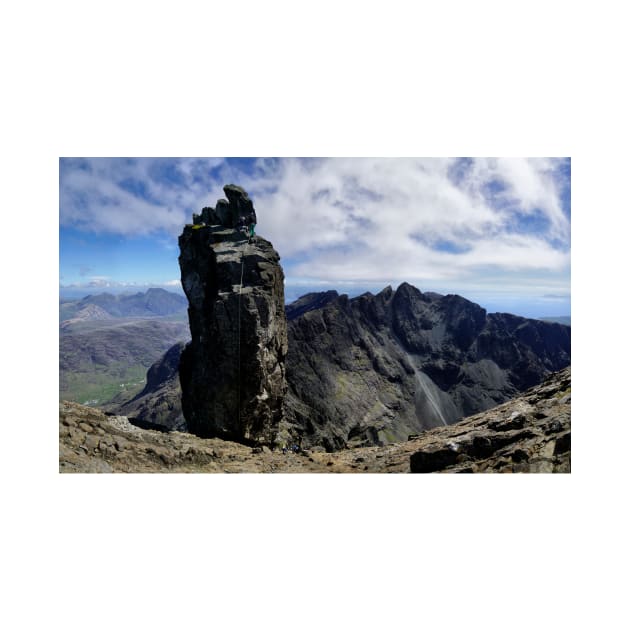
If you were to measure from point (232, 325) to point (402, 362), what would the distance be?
11255 cm

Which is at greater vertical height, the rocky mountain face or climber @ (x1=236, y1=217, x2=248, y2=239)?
climber @ (x1=236, y1=217, x2=248, y2=239)

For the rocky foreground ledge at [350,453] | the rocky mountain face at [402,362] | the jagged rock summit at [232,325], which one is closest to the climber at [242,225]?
the jagged rock summit at [232,325]

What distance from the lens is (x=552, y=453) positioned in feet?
35.8

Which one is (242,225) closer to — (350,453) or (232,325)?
(232,325)

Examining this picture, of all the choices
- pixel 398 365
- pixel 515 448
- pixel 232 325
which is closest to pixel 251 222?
pixel 232 325

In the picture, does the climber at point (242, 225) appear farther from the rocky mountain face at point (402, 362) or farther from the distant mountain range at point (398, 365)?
the rocky mountain face at point (402, 362)

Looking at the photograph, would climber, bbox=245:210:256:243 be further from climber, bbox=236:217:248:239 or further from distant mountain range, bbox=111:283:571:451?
distant mountain range, bbox=111:283:571:451

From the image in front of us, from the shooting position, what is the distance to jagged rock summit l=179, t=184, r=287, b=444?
22438 mm

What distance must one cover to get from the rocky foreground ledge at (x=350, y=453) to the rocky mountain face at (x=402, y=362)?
178 feet

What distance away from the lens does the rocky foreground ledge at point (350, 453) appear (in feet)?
37.2

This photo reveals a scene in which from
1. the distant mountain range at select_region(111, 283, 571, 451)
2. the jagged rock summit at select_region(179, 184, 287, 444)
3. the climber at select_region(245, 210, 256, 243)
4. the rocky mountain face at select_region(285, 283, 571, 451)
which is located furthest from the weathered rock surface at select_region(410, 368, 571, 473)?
the distant mountain range at select_region(111, 283, 571, 451)

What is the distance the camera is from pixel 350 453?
17.5 meters

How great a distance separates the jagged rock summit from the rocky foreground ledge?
456cm
